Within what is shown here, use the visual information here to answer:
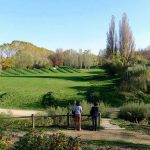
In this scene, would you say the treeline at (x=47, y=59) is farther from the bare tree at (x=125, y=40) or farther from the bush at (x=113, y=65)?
the bush at (x=113, y=65)

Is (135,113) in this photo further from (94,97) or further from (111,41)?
(111,41)

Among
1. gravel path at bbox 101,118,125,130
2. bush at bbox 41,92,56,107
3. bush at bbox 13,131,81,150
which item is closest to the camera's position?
bush at bbox 13,131,81,150

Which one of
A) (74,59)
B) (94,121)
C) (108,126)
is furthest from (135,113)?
(74,59)

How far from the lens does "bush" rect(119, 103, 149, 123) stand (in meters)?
25.4

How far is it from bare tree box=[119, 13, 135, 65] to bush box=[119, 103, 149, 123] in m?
58.6

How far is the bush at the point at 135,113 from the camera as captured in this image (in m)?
25.4

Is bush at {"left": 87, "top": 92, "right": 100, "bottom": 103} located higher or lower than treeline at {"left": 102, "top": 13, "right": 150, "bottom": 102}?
lower

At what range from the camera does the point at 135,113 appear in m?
25.9

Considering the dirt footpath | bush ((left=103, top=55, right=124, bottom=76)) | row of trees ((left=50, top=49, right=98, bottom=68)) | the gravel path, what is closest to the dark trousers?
the dirt footpath

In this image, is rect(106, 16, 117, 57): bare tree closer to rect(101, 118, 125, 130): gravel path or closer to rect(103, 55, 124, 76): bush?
rect(103, 55, 124, 76): bush

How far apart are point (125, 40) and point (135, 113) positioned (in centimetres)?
6183

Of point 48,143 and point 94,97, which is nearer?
point 48,143

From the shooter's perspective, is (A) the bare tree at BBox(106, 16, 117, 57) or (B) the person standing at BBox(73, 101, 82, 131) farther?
(A) the bare tree at BBox(106, 16, 117, 57)

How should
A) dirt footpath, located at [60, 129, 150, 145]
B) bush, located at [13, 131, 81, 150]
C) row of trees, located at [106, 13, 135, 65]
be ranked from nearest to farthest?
bush, located at [13, 131, 81, 150] → dirt footpath, located at [60, 129, 150, 145] → row of trees, located at [106, 13, 135, 65]
